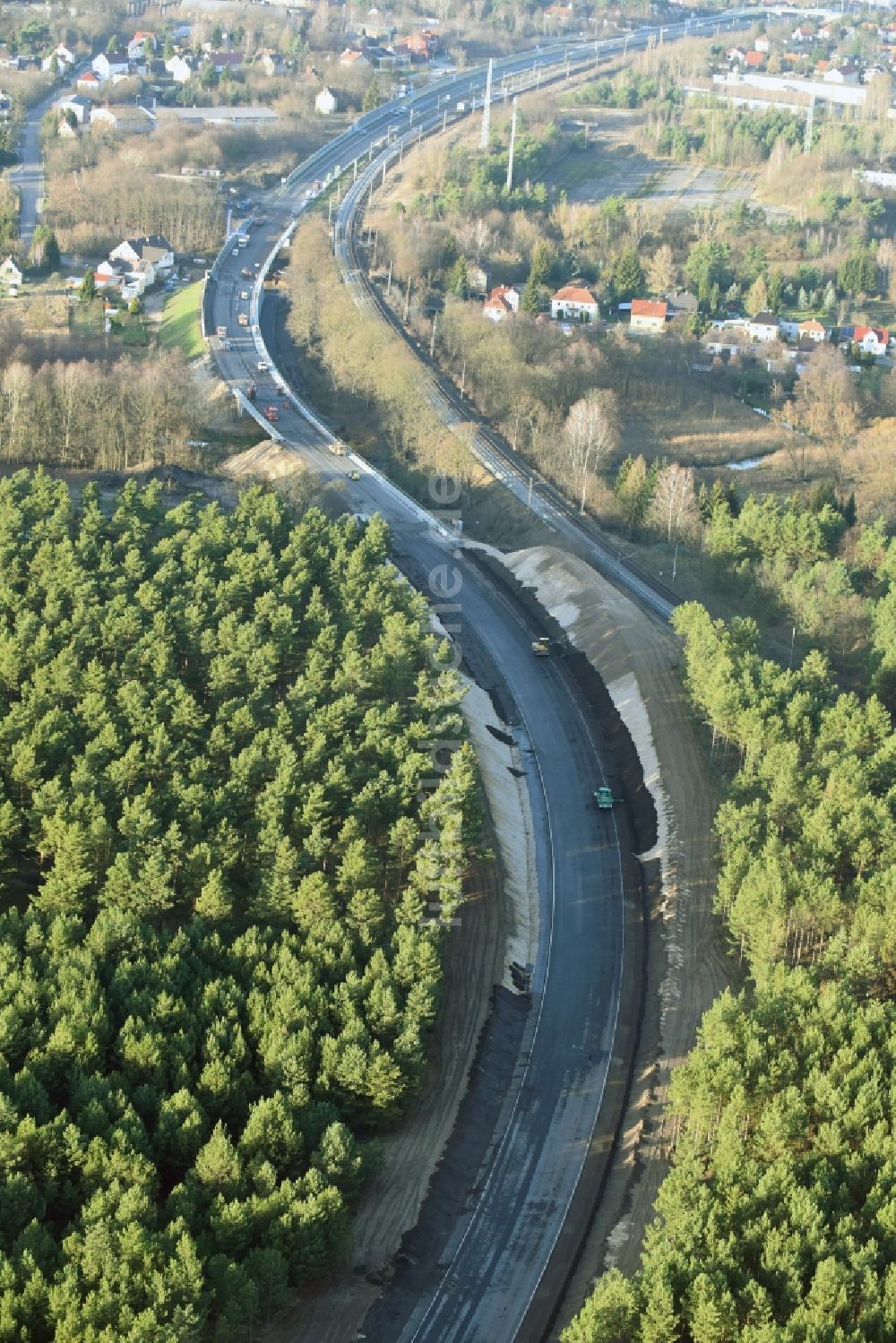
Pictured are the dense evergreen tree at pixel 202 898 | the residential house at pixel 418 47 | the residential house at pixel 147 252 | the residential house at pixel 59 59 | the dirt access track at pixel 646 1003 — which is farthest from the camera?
the residential house at pixel 418 47

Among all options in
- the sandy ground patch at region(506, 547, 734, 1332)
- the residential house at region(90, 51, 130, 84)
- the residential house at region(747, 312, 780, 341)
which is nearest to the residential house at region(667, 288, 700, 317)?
the residential house at region(747, 312, 780, 341)

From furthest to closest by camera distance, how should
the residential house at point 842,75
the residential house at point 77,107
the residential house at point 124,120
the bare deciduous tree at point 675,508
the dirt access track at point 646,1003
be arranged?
the residential house at point 842,75 < the residential house at point 77,107 < the residential house at point 124,120 < the bare deciduous tree at point 675,508 < the dirt access track at point 646,1003

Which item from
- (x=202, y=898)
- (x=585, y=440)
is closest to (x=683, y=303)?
(x=585, y=440)

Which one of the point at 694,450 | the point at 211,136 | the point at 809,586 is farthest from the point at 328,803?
the point at 211,136

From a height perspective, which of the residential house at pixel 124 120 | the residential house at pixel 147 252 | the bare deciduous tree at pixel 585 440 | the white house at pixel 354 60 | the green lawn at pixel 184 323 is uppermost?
the white house at pixel 354 60

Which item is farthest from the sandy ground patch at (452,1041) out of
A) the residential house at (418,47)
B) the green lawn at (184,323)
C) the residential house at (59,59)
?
the residential house at (418,47)

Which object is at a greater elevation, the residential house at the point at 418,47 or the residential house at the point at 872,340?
the residential house at the point at 418,47

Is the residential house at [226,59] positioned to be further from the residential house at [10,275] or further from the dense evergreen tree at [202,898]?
the dense evergreen tree at [202,898]

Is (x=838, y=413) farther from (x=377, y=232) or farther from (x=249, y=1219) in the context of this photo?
(x=249, y=1219)
